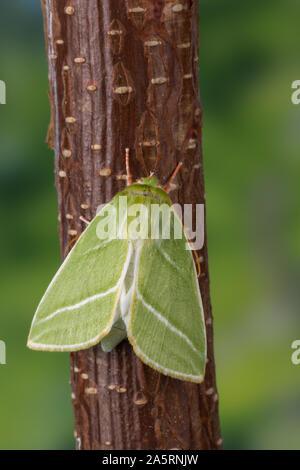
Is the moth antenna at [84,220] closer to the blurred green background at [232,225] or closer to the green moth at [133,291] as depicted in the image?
the green moth at [133,291]

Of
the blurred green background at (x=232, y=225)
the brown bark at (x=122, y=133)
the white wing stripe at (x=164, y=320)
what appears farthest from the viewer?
the blurred green background at (x=232, y=225)

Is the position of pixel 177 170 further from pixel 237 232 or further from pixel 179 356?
pixel 237 232

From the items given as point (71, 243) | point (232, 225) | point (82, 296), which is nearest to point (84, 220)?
point (71, 243)

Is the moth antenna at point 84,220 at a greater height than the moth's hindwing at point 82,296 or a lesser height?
greater

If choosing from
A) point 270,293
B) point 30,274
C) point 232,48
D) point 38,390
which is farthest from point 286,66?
point 38,390

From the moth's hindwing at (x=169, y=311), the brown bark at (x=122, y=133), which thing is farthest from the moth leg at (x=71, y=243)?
the moth's hindwing at (x=169, y=311)

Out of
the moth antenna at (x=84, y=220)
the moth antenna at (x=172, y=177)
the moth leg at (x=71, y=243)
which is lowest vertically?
the moth leg at (x=71, y=243)

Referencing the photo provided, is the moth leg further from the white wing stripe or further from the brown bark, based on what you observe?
the white wing stripe

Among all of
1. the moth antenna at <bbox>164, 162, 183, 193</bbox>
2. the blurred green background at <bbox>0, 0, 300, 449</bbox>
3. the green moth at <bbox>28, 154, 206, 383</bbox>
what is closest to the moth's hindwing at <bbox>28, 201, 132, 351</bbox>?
the green moth at <bbox>28, 154, 206, 383</bbox>
